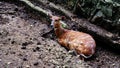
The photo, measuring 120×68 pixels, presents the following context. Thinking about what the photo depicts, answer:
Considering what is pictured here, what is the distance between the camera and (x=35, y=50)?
6.05 metres

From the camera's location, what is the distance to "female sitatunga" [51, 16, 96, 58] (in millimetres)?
6043

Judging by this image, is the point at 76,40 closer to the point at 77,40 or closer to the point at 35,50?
the point at 77,40

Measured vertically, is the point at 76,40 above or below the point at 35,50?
above

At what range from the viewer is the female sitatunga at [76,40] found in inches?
238

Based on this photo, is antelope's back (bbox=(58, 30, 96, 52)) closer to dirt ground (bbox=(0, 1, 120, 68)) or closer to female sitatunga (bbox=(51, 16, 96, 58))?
female sitatunga (bbox=(51, 16, 96, 58))

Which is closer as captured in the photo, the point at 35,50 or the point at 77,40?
the point at 35,50

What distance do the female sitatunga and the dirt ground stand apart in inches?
6.3

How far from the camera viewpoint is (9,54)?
18.9 feet

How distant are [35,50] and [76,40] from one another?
109 cm

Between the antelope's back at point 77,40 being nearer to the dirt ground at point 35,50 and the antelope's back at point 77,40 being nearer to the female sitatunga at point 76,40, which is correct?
the female sitatunga at point 76,40

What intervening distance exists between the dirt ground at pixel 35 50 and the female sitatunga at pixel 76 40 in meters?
0.16

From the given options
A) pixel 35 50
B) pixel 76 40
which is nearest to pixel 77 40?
pixel 76 40

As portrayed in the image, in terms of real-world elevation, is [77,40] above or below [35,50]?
above

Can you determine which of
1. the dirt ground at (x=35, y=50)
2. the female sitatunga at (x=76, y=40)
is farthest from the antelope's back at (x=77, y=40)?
the dirt ground at (x=35, y=50)
